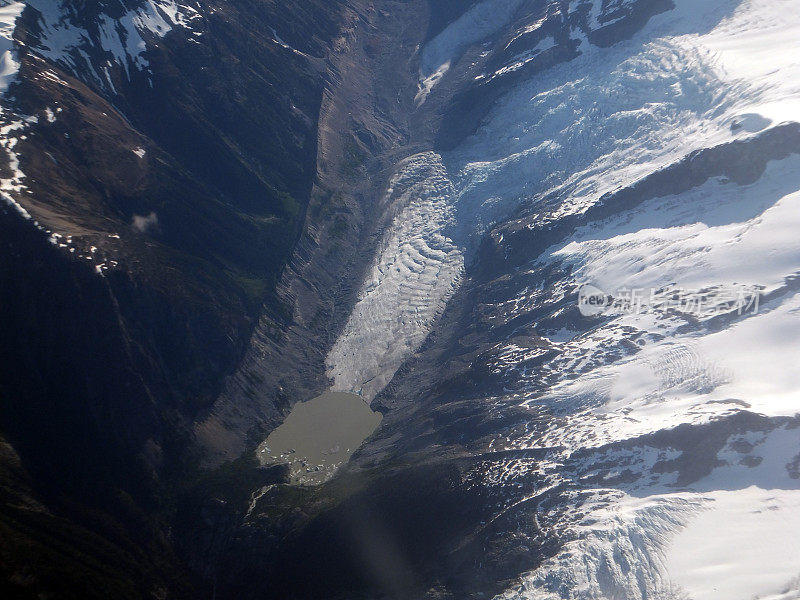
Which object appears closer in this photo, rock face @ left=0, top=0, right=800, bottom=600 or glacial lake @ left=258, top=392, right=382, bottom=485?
rock face @ left=0, top=0, right=800, bottom=600

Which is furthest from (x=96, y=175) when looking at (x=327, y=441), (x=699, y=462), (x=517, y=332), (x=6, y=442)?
(x=699, y=462)

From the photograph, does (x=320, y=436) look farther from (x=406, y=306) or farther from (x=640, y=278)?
(x=640, y=278)

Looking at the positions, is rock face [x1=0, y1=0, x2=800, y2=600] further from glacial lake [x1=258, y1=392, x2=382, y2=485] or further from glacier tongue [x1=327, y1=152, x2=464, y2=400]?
glacial lake [x1=258, y1=392, x2=382, y2=485]

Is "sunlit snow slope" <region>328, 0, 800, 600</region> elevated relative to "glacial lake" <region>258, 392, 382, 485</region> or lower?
elevated

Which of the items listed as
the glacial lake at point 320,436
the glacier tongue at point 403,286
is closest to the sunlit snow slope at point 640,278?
the glacier tongue at point 403,286

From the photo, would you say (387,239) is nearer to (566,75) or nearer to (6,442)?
(566,75)

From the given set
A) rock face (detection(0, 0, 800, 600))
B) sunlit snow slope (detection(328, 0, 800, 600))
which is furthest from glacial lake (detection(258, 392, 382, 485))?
sunlit snow slope (detection(328, 0, 800, 600))

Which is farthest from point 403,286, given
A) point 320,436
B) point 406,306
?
point 320,436
